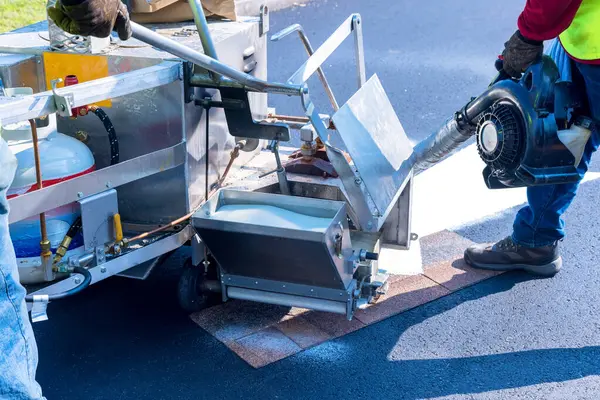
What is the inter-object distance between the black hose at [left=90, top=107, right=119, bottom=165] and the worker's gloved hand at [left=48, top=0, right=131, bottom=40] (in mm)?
534

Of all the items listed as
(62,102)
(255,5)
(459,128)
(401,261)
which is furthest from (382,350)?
(255,5)

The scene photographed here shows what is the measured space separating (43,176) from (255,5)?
19.7ft

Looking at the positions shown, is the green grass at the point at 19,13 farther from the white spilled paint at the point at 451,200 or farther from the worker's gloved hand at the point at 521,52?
the worker's gloved hand at the point at 521,52

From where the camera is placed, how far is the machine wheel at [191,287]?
3177 millimetres

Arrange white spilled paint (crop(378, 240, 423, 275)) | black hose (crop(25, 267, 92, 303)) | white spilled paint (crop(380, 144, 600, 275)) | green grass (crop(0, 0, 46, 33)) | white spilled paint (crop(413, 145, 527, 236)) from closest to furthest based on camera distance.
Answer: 1. black hose (crop(25, 267, 92, 303))
2. white spilled paint (crop(378, 240, 423, 275))
3. white spilled paint (crop(380, 144, 600, 275))
4. white spilled paint (crop(413, 145, 527, 236))
5. green grass (crop(0, 0, 46, 33))

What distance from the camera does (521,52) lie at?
2.99 m

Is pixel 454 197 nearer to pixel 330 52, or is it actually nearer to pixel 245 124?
pixel 330 52

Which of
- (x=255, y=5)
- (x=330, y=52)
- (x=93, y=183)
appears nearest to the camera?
(x=93, y=183)

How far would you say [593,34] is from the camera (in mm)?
3043

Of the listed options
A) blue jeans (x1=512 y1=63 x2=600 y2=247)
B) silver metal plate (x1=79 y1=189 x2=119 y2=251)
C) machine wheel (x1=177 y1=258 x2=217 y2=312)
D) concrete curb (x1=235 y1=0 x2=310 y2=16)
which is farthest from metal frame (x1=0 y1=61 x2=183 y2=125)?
concrete curb (x1=235 y1=0 x2=310 y2=16)

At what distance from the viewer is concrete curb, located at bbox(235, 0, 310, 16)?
25.6ft

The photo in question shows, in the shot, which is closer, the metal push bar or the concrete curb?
the metal push bar

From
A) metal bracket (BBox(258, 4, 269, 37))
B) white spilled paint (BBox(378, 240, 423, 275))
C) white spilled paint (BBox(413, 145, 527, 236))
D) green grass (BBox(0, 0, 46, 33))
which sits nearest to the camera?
metal bracket (BBox(258, 4, 269, 37))

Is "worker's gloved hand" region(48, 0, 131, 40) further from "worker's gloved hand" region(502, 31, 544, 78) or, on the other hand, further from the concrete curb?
the concrete curb
